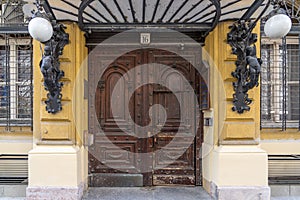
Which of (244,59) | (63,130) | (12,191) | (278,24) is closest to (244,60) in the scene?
(244,59)

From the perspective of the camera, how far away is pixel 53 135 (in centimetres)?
507

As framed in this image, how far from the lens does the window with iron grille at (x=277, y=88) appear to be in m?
5.95

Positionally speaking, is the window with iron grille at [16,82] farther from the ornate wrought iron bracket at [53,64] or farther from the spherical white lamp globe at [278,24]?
the spherical white lamp globe at [278,24]

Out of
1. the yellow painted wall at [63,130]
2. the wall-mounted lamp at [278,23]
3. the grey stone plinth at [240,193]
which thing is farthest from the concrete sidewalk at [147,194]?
the wall-mounted lamp at [278,23]

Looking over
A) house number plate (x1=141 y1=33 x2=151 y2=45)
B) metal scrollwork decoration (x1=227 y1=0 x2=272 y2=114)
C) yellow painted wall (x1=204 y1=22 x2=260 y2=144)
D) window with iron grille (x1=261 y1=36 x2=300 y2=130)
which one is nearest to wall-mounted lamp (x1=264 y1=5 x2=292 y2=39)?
metal scrollwork decoration (x1=227 y1=0 x2=272 y2=114)

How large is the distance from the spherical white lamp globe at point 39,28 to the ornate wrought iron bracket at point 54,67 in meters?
0.51

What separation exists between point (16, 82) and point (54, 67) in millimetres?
1687

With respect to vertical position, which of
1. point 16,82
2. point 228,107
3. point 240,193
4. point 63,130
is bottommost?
point 240,193

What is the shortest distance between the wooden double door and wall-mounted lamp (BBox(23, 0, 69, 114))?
3.13ft

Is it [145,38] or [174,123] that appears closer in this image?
[145,38]

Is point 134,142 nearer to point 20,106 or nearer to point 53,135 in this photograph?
point 53,135

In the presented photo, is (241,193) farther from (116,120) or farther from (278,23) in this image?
(278,23)

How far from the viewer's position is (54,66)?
478cm

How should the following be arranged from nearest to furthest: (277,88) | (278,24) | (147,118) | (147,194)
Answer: (278,24) < (147,194) < (147,118) < (277,88)
